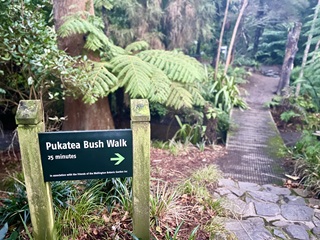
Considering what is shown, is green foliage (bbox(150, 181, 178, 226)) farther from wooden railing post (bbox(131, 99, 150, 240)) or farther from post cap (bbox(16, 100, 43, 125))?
post cap (bbox(16, 100, 43, 125))

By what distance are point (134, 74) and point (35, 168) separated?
2.20m

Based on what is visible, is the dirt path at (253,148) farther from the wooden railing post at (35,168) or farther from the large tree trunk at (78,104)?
the wooden railing post at (35,168)

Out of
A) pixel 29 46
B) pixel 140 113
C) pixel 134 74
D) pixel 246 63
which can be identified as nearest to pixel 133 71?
pixel 134 74

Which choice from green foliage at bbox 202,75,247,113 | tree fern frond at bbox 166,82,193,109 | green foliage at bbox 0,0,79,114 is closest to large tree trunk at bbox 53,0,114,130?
green foliage at bbox 0,0,79,114

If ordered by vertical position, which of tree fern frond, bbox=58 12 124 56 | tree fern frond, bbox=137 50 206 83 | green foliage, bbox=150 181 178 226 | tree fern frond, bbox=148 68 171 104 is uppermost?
tree fern frond, bbox=58 12 124 56

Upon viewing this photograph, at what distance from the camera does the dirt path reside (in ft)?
11.9

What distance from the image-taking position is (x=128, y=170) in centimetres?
162

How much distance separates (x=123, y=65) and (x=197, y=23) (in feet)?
8.66

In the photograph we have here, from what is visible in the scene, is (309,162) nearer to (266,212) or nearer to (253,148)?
(253,148)

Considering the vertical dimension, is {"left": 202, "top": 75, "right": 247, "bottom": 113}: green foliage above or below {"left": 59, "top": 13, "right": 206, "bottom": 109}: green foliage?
below

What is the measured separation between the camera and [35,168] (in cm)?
151

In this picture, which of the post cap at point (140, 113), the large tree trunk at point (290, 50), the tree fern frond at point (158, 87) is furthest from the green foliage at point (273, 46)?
the post cap at point (140, 113)

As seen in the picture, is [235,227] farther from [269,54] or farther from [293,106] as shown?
[269,54]

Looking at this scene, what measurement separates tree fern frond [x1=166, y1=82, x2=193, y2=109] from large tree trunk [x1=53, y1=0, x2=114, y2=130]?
3.42ft
